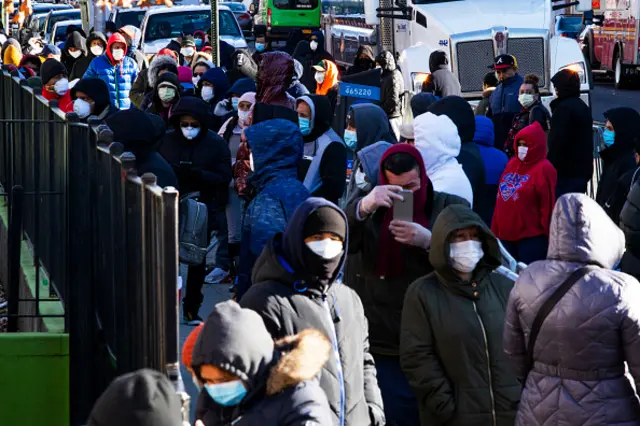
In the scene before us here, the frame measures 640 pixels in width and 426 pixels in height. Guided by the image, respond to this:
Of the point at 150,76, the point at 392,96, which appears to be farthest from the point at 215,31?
the point at 392,96

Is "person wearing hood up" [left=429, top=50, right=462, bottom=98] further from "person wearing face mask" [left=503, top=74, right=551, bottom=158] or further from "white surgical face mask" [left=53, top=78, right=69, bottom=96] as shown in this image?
"white surgical face mask" [left=53, top=78, right=69, bottom=96]

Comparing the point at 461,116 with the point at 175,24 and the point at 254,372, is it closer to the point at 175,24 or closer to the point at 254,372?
the point at 254,372

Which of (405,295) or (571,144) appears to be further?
(571,144)

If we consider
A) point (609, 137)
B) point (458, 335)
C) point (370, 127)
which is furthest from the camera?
point (609, 137)

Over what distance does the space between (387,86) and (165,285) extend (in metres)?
10.3

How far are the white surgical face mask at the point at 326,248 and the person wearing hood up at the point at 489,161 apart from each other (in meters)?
5.03

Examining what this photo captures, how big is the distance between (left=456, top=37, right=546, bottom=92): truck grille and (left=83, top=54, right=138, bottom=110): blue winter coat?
5.60 meters

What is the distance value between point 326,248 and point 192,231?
13.9 feet

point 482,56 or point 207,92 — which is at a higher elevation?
point 482,56

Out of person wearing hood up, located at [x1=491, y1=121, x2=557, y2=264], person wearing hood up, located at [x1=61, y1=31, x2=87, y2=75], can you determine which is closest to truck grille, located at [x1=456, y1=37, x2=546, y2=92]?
person wearing hood up, located at [x1=61, y1=31, x2=87, y2=75]

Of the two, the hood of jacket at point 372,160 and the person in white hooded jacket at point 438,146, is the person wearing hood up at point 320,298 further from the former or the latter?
the person in white hooded jacket at point 438,146

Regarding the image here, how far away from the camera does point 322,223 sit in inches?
202

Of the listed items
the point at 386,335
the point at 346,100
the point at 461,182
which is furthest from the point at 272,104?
the point at 386,335

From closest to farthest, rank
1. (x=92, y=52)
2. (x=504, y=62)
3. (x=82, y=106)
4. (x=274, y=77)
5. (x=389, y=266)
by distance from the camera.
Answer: (x=389, y=266) < (x=274, y=77) < (x=82, y=106) < (x=504, y=62) < (x=92, y=52)
